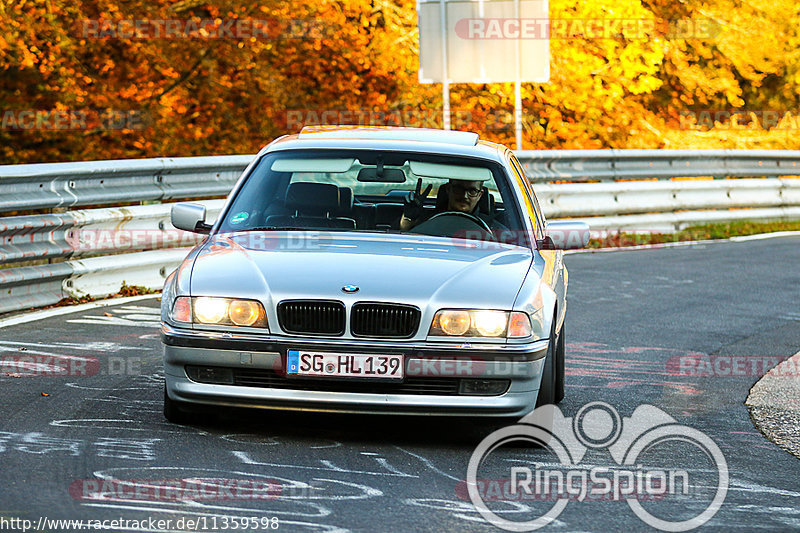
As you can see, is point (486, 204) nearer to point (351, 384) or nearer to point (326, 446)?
point (351, 384)

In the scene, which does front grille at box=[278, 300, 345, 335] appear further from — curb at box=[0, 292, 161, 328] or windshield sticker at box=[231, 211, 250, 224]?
curb at box=[0, 292, 161, 328]

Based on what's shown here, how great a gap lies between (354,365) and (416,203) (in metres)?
1.87

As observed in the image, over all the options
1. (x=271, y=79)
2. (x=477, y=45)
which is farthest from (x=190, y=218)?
(x=271, y=79)

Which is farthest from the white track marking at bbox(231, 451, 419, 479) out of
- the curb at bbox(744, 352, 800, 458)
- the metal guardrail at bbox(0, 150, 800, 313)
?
the metal guardrail at bbox(0, 150, 800, 313)

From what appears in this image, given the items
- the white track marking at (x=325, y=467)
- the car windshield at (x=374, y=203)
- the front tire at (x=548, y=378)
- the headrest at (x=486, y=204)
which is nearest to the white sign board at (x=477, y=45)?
the car windshield at (x=374, y=203)

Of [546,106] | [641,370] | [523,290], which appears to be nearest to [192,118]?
[546,106]

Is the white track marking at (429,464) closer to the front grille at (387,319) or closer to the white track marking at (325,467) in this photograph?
the white track marking at (325,467)

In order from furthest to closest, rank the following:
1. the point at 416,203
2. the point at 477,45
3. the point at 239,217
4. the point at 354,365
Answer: the point at 477,45, the point at 416,203, the point at 239,217, the point at 354,365

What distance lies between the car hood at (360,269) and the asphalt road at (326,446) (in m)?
0.68

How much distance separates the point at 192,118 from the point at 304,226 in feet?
61.3

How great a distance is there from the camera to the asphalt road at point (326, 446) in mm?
5301

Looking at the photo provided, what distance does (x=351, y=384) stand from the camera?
6422 millimetres

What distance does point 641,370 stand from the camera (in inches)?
363

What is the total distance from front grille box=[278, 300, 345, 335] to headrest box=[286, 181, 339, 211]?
4.24ft
